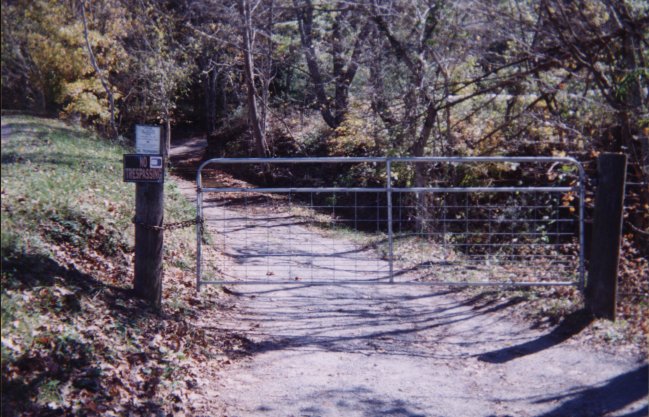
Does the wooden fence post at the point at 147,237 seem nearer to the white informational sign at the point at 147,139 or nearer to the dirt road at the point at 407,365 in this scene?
the white informational sign at the point at 147,139

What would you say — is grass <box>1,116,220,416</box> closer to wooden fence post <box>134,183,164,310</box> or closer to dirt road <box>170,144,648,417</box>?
wooden fence post <box>134,183,164,310</box>

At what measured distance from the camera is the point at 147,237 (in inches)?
260

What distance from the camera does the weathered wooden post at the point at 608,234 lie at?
22.5 feet

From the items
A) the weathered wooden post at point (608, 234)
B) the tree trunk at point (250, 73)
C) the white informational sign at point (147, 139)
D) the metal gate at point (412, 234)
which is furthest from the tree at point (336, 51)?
the white informational sign at point (147, 139)

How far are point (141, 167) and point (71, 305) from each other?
1.49 m

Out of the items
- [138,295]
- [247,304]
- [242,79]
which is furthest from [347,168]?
[138,295]

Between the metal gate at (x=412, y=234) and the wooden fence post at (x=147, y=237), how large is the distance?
3.27 feet

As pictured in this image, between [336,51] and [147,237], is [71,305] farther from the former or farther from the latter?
[336,51]

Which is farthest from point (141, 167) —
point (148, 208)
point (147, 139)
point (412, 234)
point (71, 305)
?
point (412, 234)

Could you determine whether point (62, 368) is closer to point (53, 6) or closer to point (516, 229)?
point (516, 229)

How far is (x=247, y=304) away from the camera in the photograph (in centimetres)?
800

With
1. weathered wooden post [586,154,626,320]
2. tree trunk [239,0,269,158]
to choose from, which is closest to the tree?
tree trunk [239,0,269,158]

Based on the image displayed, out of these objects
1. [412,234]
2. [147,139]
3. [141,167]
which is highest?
[147,139]

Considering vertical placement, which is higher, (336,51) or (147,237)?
(336,51)
